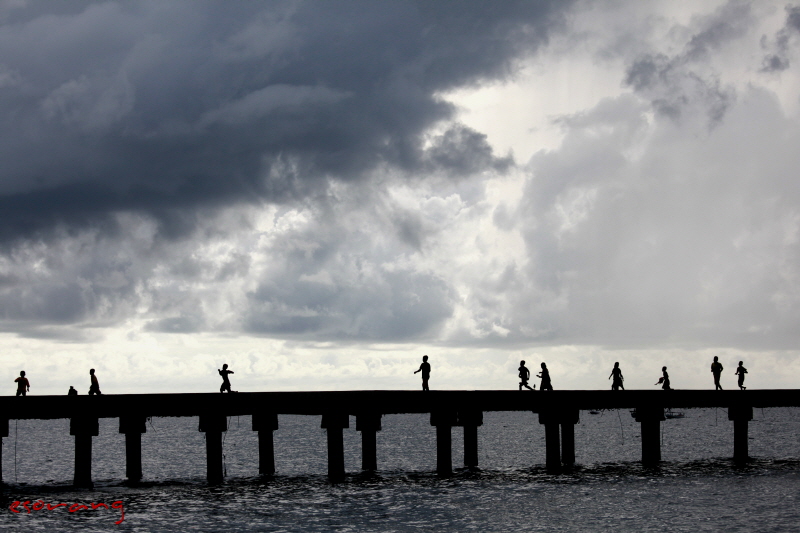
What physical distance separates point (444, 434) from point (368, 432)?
4097 millimetres

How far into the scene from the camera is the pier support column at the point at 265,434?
33.1 metres

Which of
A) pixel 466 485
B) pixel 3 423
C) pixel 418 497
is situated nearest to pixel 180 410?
pixel 3 423

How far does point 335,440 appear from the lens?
32312 millimetres

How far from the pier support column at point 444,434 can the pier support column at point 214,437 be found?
7500 mm

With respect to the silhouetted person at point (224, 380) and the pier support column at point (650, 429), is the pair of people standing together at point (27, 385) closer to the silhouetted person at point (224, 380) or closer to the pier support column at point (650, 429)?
the silhouetted person at point (224, 380)

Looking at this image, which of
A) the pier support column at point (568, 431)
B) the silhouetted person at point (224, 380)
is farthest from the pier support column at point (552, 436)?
the silhouetted person at point (224, 380)

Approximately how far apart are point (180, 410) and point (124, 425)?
191cm

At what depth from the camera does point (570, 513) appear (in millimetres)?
28641

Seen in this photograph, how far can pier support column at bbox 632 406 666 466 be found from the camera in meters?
34.7

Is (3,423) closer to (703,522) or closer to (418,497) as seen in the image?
(418,497)

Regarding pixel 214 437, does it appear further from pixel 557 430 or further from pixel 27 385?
pixel 557 430

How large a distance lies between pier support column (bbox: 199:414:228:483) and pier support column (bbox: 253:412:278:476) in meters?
1.74

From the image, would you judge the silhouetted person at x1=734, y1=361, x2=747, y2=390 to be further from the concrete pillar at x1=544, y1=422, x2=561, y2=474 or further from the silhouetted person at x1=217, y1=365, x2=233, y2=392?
the silhouetted person at x1=217, y1=365, x2=233, y2=392
